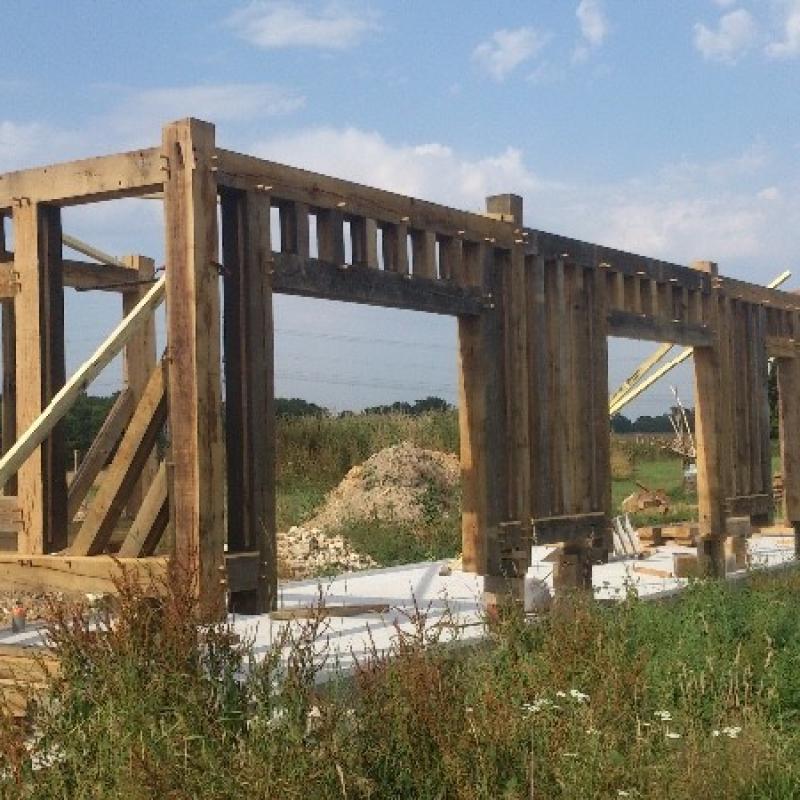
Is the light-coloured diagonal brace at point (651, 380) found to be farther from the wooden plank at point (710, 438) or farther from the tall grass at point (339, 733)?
the tall grass at point (339, 733)

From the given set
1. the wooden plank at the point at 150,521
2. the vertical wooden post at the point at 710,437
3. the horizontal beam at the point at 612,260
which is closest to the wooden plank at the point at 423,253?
the horizontal beam at the point at 612,260

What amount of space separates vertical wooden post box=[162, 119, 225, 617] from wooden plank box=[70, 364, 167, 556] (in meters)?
0.28

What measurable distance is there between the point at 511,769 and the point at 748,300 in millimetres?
9486

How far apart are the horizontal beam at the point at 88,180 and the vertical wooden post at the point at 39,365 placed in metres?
0.10

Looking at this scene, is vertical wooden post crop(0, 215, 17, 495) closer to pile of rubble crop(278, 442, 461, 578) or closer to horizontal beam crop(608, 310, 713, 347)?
horizontal beam crop(608, 310, 713, 347)

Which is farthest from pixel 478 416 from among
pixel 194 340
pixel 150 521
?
pixel 194 340

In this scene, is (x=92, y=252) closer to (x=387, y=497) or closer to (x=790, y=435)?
(x=790, y=435)

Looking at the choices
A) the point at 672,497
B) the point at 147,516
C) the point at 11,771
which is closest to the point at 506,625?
the point at 147,516

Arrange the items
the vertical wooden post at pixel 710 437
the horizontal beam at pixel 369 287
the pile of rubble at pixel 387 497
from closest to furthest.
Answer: the horizontal beam at pixel 369 287 → the vertical wooden post at pixel 710 437 → the pile of rubble at pixel 387 497

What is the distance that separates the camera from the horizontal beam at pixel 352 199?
6949 mm

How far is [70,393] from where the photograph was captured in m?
6.77

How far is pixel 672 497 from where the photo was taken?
28.2m

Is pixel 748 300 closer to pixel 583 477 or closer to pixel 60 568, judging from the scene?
pixel 583 477

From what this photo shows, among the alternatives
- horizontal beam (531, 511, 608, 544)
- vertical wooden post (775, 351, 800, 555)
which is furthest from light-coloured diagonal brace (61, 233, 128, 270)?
vertical wooden post (775, 351, 800, 555)
